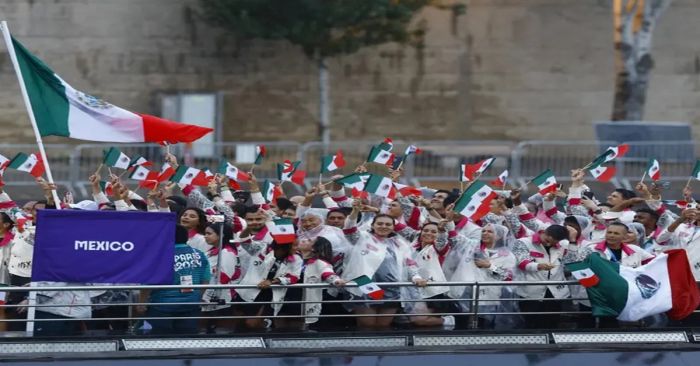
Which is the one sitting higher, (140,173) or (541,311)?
(140,173)

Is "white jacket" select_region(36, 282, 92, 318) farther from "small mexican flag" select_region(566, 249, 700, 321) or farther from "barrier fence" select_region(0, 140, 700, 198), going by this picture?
"barrier fence" select_region(0, 140, 700, 198)

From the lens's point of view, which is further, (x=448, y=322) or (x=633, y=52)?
(x=633, y=52)

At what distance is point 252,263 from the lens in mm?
11891

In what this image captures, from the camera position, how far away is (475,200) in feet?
38.4

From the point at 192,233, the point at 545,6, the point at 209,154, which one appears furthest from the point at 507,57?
the point at 192,233

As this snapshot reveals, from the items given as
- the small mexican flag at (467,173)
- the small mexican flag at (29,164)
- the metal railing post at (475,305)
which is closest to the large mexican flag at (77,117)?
the small mexican flag at (29,164)

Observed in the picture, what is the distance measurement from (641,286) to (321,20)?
16.2 metres

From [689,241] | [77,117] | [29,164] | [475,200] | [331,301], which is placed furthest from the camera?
[29,164]

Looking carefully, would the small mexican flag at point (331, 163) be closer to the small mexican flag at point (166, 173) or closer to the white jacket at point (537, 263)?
the small mexican flag at point (166, 173)

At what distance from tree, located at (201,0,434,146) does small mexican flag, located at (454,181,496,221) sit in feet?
50.4

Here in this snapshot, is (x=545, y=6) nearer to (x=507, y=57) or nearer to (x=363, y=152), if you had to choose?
(x=507, y=57)

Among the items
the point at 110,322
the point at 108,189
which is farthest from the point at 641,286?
the point at 108,189

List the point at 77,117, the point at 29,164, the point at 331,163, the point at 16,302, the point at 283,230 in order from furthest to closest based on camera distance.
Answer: the point at 331,163
the point at 29,164
the point at 77,117
the point at 16,302
the point at 283,230

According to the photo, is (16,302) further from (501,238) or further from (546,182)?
(546,182)
